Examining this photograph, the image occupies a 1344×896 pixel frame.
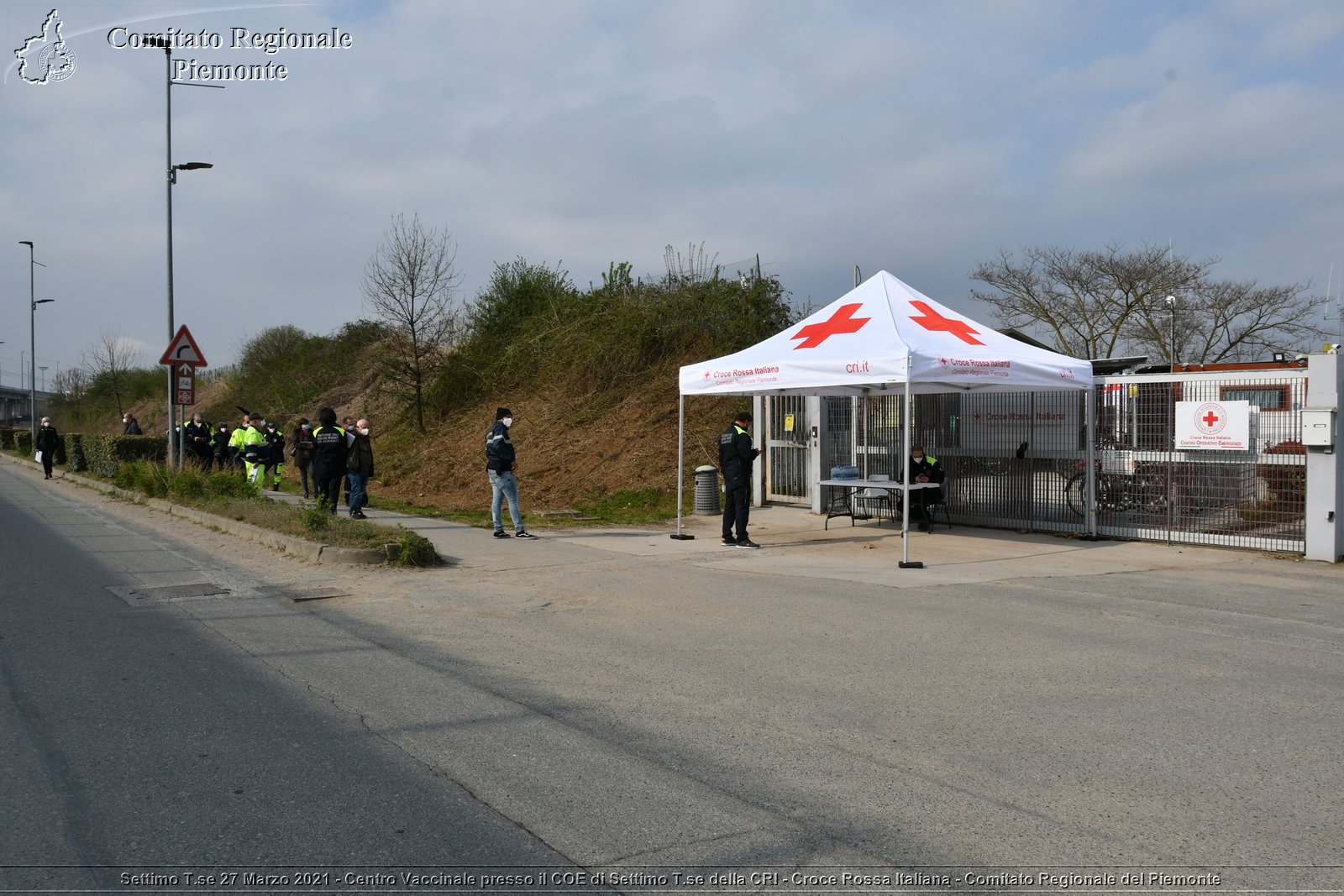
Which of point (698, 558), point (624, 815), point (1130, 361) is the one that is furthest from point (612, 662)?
point (1130, 361)

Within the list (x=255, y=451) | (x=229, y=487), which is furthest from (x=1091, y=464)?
(x=255, y=451)

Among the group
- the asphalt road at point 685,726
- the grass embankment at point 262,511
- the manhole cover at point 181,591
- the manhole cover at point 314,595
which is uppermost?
the grass embankment at point 262,511

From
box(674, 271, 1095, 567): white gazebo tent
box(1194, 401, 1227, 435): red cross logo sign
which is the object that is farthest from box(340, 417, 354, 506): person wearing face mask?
box(1194, 401, 1227, 435): red cross logo sign

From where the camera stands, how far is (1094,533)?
13891mm

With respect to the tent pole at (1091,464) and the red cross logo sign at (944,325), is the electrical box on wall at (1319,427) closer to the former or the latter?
the tent pole at (1091,464)

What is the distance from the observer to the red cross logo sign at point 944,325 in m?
13.0

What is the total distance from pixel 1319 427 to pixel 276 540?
1250 cm

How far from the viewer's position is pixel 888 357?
11.5m

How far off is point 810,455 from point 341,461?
783 cm

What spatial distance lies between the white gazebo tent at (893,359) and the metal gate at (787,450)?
10.4ft

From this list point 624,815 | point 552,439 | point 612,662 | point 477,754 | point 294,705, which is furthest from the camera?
point 552,439

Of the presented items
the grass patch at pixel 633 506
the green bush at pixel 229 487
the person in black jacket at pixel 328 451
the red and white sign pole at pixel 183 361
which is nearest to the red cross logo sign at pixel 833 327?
the grass patch at pixel 633 506

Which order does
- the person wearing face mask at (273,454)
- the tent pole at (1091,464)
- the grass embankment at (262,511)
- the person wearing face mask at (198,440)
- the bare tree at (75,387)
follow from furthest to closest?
1. the bare tree at (75,387)
2. the person wearing face mask at (198,440)
3. the person wearing face mask at (273,454)
4. the tent pole at (1091,464)
5. the grass embankment at (262,511)

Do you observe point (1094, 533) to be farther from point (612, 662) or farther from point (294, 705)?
point (294, 705)
